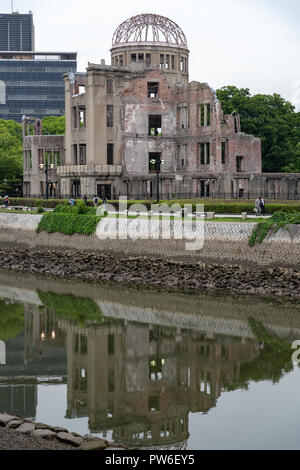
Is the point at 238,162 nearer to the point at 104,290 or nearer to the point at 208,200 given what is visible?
the point at 208,200

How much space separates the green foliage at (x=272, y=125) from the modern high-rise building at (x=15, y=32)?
125829 mm

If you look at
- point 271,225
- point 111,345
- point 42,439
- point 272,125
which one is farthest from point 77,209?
point 42,439

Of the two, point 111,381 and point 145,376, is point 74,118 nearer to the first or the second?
point 145,376

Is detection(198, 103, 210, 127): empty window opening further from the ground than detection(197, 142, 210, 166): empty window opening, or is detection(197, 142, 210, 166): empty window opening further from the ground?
detection(198, 103, 210, 127): empty window opening

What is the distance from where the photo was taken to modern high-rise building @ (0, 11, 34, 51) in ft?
628

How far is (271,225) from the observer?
3853 cm

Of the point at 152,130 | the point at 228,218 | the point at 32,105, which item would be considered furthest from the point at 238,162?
the point at 32,105

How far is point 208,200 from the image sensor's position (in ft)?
175

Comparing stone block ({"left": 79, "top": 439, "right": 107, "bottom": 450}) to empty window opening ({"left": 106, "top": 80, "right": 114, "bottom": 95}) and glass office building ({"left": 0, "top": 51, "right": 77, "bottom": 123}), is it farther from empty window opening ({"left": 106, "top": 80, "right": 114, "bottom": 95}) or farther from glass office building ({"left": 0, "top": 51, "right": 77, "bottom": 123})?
glass office building ({"left": 0, "top": 51, "right": 77, "bottom": 123})

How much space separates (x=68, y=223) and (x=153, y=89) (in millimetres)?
25495

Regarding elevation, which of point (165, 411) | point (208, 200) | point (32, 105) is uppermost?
point (32, 105)

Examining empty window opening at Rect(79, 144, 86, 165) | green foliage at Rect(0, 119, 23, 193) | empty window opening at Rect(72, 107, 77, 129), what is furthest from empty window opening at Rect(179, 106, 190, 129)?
green foliage at Rect(0, 119, 23, 193)

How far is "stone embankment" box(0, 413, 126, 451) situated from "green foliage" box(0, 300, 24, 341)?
1403 centimetres
